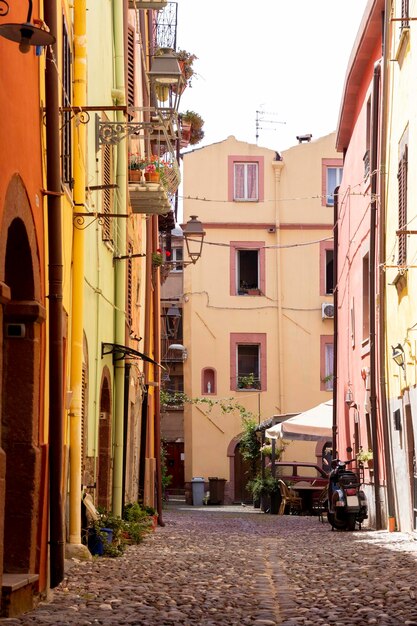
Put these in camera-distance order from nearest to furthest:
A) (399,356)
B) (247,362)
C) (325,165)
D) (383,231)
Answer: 1. (399,356)
2. (383,231)
3. (247,362)
4. (325,165)

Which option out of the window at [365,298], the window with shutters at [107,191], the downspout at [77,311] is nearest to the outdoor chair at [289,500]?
the window at [365,298]

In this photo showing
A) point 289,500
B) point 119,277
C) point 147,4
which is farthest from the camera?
point 289,500

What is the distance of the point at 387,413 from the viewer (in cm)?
2139

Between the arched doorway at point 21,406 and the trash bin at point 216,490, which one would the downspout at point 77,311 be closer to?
the arched doorway at point 21,406

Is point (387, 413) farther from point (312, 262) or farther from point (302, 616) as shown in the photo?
point (312, 262)

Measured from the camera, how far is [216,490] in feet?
146

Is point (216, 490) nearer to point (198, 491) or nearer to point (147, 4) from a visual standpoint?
point (198, 491)

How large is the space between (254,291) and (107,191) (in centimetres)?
2776

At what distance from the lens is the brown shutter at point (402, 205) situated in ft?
63.5

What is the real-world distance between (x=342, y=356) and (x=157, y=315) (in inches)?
180

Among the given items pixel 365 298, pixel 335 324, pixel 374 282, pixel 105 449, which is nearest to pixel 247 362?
pixel 335 324

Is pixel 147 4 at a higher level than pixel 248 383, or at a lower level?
higher

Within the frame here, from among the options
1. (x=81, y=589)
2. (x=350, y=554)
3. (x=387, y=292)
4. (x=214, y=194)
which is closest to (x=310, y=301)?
(x=214, y=194)

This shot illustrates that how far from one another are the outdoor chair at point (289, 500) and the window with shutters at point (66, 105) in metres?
19.6
